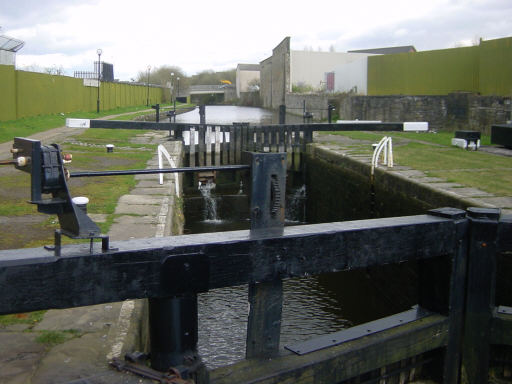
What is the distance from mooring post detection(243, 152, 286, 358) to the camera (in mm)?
2391

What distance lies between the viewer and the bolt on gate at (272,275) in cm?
203

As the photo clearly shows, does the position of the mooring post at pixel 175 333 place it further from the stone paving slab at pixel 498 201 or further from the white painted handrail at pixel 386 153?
the white painted handrail at pixel 386 153

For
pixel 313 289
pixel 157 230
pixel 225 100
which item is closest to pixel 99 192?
pixel 157 230

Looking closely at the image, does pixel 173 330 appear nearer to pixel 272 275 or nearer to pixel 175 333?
pixel 175 333

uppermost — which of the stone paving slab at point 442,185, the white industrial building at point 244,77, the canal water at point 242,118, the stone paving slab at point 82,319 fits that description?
the white industrial building at point 244,77

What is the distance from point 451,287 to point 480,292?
0.71 ft

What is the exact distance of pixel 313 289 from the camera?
277 inches

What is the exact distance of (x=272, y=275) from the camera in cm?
240

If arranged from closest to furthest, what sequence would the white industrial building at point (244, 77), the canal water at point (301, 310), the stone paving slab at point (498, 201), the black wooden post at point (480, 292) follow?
the black wooden post at point (480, 292) < the canal water at point (301, 310) < the stone paving slab at point (498, 201) < the white industrial building at point (244, 77)

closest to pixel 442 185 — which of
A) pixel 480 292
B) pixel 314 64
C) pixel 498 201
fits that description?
pixel 498 201

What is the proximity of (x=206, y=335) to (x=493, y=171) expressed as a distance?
5.05 meters

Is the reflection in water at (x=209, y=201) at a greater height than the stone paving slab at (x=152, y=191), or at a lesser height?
lesser

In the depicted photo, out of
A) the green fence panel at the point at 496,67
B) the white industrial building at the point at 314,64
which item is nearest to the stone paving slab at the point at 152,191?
the green fence panel at the point at 496,67

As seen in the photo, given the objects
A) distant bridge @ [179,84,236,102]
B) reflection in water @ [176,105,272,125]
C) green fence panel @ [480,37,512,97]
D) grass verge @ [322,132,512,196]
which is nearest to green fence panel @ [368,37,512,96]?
green fence panel @ [480,37,512,97]
